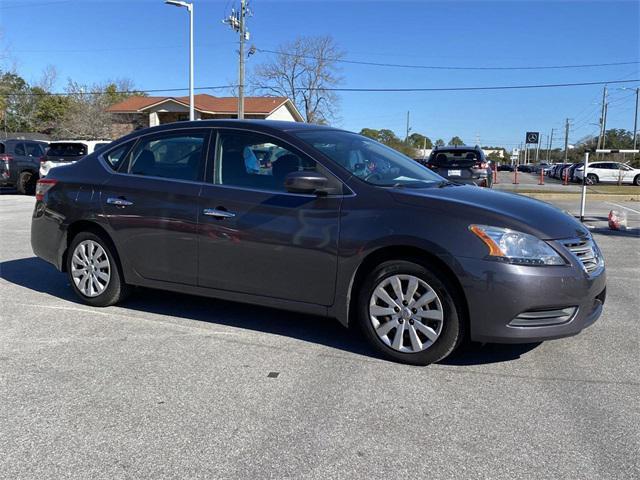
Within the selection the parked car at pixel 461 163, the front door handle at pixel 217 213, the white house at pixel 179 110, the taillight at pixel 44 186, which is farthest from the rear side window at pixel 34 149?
the white house at pixel 179 110

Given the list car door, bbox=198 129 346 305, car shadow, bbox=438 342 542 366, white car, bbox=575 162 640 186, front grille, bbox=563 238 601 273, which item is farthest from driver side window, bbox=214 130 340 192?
white car, bbox=575 162 640 186

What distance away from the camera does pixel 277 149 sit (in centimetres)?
452

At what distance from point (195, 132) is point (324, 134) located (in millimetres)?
1100

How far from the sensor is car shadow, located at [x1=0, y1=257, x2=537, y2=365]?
14.1 ft

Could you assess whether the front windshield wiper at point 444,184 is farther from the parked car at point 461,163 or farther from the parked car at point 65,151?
the parked car at point 65,151

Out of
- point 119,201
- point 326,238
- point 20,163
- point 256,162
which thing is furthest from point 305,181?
point 20,163

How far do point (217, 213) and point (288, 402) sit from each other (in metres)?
1.72

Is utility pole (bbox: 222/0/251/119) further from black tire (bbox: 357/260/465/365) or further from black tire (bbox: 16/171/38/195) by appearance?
black tire (bbox: 357/260/465/365)

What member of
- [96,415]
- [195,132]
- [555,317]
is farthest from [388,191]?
[96,415]

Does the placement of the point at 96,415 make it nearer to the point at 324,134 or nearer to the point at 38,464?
the point at 38,464

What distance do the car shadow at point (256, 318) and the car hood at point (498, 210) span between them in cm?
101

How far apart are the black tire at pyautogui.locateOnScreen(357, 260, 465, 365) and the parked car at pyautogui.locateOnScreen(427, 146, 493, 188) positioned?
10.8 m

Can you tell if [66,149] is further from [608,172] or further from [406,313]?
[608,172]

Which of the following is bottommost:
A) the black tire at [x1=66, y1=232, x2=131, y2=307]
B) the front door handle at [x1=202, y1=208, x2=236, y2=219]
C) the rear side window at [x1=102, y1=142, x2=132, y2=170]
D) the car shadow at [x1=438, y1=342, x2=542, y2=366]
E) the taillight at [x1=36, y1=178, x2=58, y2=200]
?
the car shadow at [x1=438, y1=342, x2=542, y2=366]
